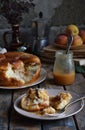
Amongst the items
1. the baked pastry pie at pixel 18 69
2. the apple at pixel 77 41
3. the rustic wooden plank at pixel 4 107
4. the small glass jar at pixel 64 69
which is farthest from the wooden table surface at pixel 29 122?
the apple at pixel 77 41

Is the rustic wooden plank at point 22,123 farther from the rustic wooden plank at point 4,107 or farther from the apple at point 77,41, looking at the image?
the apple at point 77,41

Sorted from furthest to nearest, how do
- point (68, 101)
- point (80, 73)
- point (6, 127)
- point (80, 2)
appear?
point (80, 2) → point (80, 73) → point (68, 101) → point (6, 127)

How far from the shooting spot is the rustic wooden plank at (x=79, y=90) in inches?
37.8

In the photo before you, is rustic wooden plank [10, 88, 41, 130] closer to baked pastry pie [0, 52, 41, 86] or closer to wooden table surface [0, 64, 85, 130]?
wooden table surface [0, 64, 85, 130]

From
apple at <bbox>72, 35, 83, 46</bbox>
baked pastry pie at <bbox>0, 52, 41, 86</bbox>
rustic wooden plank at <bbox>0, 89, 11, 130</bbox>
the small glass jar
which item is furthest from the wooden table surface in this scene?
apple at <bbox>72, 35, 83, 46</bbox>

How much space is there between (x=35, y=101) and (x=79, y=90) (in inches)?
11.3

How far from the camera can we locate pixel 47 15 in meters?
2.06

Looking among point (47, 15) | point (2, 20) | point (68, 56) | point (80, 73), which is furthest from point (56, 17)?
point (68, 56)

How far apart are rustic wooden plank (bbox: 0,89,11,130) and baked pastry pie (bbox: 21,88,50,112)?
6 centimetres

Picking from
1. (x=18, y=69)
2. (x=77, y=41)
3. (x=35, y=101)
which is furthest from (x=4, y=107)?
(x=77, y=41)

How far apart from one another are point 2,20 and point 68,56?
842 mm

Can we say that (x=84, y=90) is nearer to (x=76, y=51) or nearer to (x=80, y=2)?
(x=76, y=51)

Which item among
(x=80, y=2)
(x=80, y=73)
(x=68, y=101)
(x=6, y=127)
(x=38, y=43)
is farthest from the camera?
(x=80, y=2)

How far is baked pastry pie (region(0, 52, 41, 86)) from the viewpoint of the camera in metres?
1.25
